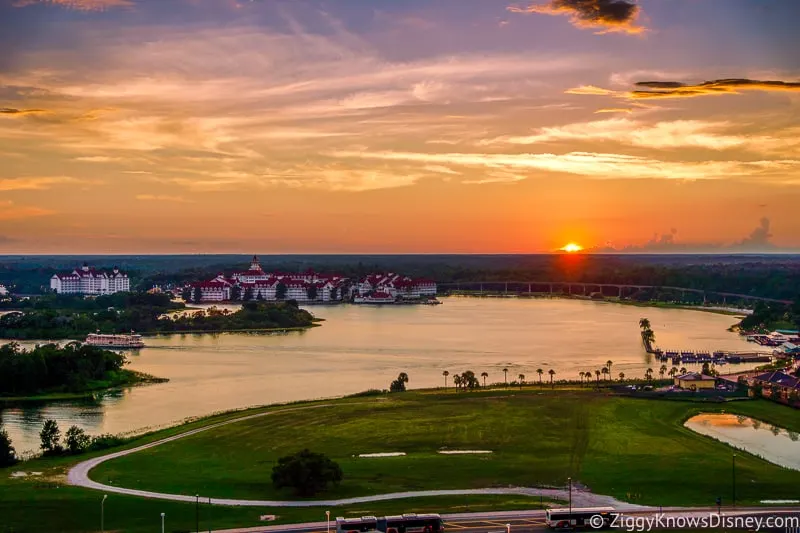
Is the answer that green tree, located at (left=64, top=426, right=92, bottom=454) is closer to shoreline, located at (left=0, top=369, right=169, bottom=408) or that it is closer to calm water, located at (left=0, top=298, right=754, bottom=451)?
calm water, located at (left=0, top=298, right=754, bottom=451)

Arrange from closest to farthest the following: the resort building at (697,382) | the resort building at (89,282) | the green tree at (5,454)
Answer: the green tree at (5,454) < the resort building at (697,382) < the resort building at (89,282)

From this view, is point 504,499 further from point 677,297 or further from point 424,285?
point 424,285

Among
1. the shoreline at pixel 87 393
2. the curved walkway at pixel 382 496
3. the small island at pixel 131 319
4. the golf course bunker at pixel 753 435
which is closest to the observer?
the curved walkway at pixel 382 496

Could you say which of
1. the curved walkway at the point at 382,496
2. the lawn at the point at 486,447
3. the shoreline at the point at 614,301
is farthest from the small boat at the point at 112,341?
the shoreline at the point at 614,301


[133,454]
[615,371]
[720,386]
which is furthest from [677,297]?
[133,454]

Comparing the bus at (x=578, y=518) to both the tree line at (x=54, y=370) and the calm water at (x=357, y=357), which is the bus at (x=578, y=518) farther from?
the tree line at (x=54, y=370)

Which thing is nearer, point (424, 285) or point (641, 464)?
point (641, 464)
